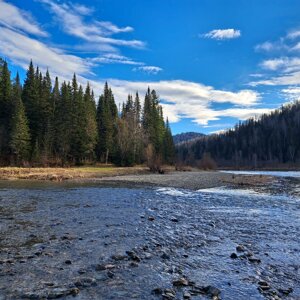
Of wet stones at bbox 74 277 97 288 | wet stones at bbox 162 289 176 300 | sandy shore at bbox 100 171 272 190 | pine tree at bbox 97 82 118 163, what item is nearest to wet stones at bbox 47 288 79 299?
wet stones at bbox 74 277 97 288

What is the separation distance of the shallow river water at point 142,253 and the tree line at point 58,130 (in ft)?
144

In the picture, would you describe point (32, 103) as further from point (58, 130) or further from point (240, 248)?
point (240, 248)

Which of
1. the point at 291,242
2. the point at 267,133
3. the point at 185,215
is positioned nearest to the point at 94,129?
the point at 185,215

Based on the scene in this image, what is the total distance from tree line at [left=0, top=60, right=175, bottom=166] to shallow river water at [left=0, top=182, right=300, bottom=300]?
43895 mm

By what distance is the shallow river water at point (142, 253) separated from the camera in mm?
6523

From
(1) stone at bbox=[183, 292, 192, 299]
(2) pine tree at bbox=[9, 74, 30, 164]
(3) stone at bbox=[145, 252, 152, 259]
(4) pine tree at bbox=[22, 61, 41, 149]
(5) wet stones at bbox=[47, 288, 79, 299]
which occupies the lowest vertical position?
(3) stone at bbox=[145, 252, 152, 259]

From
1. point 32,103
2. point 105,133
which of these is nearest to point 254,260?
point 32,103

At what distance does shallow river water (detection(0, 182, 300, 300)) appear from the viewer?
6.52m

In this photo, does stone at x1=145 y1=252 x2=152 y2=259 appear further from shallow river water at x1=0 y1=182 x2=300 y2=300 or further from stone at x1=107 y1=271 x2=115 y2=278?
stone at x1=107 y1=271 x2=115 y2=278

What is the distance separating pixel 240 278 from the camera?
7.28 meters

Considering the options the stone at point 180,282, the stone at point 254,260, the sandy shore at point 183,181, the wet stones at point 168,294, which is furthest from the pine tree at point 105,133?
the wet stones at point 168,294

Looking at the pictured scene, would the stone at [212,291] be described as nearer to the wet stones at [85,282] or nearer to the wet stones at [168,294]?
the wet stones at [168,294]

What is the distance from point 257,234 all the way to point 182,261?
15.0 ft

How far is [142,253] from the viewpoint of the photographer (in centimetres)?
906
